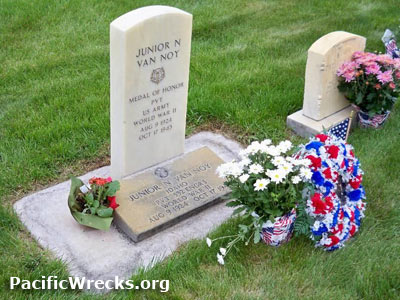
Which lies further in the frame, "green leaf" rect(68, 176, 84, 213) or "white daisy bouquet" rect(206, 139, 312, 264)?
"green leaf" rect(68, 176, 84, 213)

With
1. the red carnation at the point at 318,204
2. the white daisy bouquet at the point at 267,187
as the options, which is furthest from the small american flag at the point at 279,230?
the red carnation at the point at 318,204

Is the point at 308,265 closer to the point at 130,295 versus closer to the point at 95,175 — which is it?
the point at 130,295

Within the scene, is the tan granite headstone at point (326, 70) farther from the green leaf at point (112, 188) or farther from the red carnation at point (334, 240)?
the green leaf at point (112, 188)

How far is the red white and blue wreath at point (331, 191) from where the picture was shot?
12.0 ft

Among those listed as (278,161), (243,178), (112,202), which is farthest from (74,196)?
(278,161)

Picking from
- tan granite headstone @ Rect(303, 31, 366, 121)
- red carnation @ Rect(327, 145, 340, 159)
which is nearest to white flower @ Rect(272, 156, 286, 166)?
red carnation @ Rect(327, 145, 340, 159)

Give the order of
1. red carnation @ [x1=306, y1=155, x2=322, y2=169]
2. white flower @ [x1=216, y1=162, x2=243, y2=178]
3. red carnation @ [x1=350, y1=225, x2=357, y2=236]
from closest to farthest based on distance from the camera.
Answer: white flower @ [x1=216, y1=162, x2=243, y2=178], red carnation @ [x1=306, y1=155, x2=322, y2=169], red carnation @ [x1=350, y1=225, x2=357, y2=236]

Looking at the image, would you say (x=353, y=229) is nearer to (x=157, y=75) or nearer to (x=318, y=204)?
(x=318, y=204)

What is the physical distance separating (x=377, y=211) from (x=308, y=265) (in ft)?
2.61

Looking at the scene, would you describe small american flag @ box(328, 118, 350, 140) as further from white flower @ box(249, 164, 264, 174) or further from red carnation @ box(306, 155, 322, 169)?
white flower @ box(249, 164, 264, 174)

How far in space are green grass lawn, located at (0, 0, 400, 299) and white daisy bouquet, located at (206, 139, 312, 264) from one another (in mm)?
186

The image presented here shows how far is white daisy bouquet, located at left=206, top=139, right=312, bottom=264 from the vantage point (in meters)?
3.50

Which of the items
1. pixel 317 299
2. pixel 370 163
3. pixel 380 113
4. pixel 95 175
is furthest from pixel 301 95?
pixel 317 299

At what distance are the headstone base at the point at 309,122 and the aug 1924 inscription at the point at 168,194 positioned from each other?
0.95m
